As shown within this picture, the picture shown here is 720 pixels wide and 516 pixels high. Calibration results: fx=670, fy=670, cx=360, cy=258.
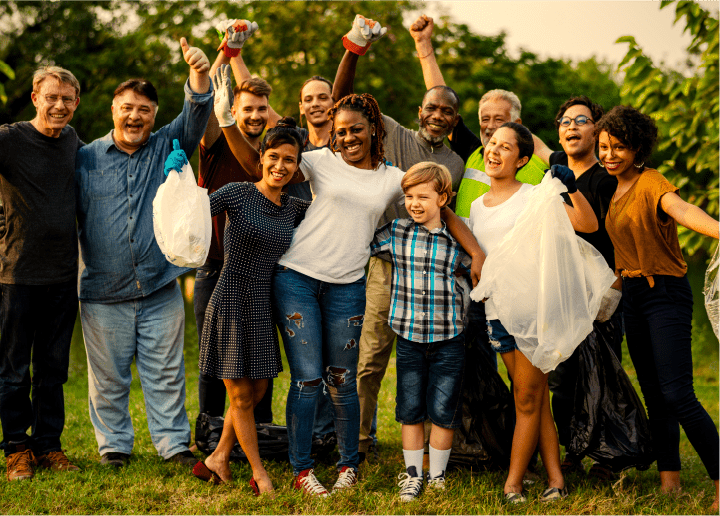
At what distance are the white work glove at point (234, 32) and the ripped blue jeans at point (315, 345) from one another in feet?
4.94

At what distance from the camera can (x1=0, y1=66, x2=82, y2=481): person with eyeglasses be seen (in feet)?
13.1

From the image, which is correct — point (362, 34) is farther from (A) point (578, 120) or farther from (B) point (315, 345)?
(B) point (315, 345)

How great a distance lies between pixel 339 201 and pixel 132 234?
136 cm

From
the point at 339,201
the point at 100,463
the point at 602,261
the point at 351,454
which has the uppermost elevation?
the point at 339,201

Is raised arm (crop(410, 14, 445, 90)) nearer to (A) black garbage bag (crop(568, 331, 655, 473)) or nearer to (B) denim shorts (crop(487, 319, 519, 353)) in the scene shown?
(B) denim shorts (crop(487, 319, 519, 353))

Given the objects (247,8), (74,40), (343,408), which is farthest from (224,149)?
(74,40)

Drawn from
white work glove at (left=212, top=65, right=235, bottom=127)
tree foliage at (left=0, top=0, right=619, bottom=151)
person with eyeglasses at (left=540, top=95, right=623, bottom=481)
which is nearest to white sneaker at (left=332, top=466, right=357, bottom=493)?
person with eyeglasses at (left=540, top=95, right=623, bottom=481)

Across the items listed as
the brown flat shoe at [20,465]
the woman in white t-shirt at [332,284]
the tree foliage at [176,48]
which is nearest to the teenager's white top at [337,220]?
the woman in white t-shirt at [332,284]

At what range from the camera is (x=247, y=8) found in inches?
719

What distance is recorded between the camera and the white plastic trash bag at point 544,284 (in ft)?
11.1

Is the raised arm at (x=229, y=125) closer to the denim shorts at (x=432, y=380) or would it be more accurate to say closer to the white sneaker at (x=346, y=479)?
the denim shorts at (x=432, y=380)

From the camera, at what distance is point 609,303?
3.76 metres

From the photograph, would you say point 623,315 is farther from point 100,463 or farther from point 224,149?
point 100,463

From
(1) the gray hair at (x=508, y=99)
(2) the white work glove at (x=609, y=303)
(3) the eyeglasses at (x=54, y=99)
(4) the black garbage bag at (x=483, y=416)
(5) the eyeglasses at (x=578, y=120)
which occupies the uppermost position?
(1) the gray hair at (x=508, y=99)
